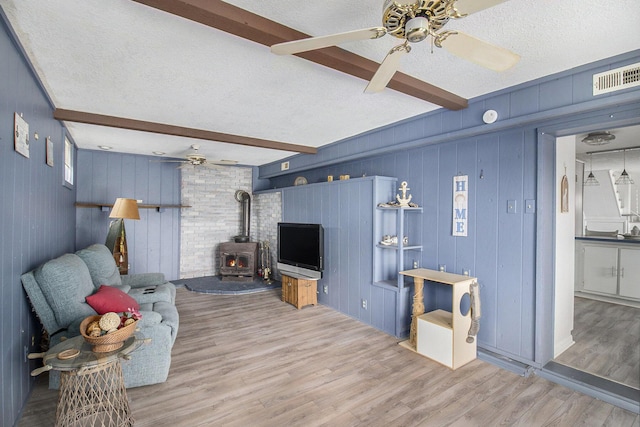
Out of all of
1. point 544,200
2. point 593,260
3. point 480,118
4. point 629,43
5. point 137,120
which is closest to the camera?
point 629,43

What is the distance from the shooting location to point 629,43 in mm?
1990

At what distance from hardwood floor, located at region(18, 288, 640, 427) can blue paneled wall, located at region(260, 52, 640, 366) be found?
0.57 m

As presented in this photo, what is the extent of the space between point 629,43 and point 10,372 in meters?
4.50

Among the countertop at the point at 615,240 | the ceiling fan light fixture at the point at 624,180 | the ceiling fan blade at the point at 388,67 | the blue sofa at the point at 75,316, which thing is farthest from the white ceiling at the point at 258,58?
the ceiling fan light fixture at the point at 624,180

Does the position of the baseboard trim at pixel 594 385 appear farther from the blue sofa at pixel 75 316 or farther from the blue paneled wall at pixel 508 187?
the blue sofa at pixel 75 316

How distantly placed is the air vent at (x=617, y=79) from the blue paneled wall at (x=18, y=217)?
394 centimetres

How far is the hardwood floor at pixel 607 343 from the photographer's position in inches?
106

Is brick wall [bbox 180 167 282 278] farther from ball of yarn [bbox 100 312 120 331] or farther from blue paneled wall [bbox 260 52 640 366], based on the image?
ball of yarn [bbox 100 312 120 331]

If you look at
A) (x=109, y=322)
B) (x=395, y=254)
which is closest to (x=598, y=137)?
(x=395, y=254)

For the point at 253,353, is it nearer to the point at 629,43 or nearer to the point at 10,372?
the point at 10,372

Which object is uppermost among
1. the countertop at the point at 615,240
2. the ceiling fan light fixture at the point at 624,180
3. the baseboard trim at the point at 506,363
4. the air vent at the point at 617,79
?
the air vent at the point at 617,79

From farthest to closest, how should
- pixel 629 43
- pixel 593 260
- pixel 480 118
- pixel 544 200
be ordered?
pixel 593 260
pixel 480 118
pixel 544 200
pixel 629 43

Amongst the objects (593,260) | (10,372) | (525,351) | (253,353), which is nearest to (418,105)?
(525,351)

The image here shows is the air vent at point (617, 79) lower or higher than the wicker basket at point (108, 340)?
higher
